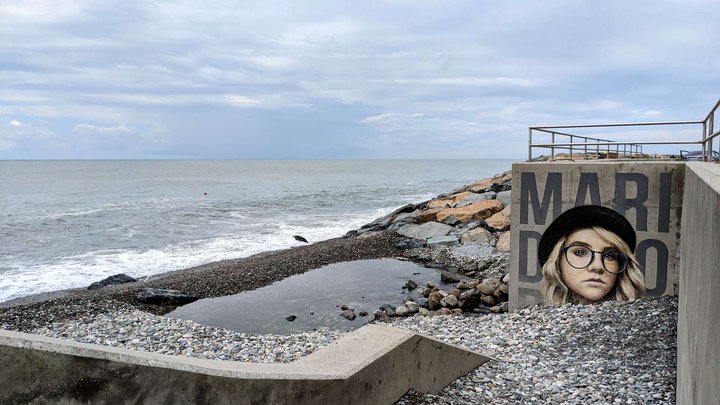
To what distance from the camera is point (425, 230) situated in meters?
24.4

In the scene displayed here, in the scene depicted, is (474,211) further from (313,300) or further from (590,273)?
(590,273)

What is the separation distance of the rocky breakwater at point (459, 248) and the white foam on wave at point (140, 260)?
481cm

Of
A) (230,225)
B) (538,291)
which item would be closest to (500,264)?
(538,291)

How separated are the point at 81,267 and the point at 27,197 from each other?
151ft

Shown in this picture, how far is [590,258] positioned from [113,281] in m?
16.5

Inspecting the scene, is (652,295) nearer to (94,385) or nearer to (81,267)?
(94,385)

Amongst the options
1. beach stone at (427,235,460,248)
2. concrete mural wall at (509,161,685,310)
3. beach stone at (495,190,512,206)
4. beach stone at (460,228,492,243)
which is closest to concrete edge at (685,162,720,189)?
concrete mural wall at (509,161,685,310)

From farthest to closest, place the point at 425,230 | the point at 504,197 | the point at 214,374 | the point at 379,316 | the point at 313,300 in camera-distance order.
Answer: the point at 504,197 → the point at 425,230 → the point at 313,300 → the point at 379,316 → the point at 214,374

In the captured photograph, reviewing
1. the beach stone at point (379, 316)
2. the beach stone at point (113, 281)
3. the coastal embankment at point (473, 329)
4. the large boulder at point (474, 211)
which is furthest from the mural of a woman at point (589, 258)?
the beach stone at point (113, 281)

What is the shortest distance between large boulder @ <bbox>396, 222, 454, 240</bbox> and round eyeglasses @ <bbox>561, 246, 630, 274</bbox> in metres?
11.9

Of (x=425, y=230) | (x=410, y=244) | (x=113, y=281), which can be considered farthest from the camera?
Result: (x=425, y=230)

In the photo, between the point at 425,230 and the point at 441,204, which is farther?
the point at 441,204

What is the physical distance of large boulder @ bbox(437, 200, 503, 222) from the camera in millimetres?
23828

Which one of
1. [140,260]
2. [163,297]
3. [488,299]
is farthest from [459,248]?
[140,260]
